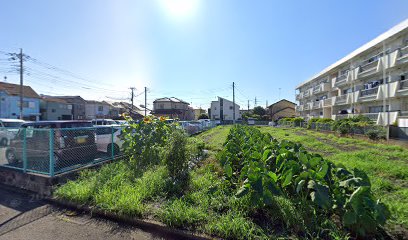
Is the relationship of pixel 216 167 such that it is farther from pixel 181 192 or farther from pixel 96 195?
pixel 96 195

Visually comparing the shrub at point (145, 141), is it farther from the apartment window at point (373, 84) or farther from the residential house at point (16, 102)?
the residential house at point (16, 102)

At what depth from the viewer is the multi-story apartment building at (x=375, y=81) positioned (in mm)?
15141

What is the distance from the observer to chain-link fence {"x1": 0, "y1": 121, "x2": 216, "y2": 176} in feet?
14.8

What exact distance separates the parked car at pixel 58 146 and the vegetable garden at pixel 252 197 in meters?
0.89

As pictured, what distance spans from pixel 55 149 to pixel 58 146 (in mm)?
173

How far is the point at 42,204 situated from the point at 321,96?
34182 mm

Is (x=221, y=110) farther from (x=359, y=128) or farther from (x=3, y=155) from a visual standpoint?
(x=3, y=155)

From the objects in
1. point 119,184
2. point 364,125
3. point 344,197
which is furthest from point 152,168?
point 364,125

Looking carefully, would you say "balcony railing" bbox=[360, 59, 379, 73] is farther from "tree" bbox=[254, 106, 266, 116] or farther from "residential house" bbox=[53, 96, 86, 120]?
"residential house" bbox=[53, 96, 86, 120]

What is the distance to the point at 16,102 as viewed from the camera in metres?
30.0

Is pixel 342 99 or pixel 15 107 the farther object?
pixel 15 107

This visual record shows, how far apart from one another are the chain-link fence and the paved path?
A: 914mm

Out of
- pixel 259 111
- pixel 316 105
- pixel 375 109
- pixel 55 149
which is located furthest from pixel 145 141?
pixel 259 111

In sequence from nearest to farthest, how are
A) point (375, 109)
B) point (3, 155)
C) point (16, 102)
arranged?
point (3, 155), point (375, 109), point (16, 102)
